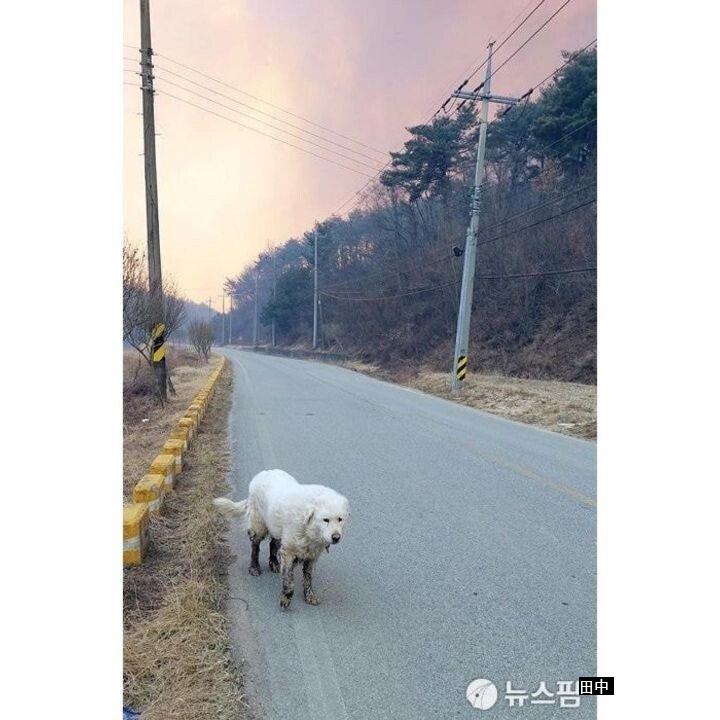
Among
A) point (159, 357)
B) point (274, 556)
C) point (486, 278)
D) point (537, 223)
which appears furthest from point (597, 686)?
point (486, 278)

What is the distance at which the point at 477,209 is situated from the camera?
14.8m

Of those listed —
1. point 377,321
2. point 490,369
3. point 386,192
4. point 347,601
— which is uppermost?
point 386,192

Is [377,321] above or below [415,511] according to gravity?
above

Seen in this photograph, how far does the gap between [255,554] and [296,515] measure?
78 centimetres

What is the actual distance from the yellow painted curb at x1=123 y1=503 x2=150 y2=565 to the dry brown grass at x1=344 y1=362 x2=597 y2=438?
6.75m

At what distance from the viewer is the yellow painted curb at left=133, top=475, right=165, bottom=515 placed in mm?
3695

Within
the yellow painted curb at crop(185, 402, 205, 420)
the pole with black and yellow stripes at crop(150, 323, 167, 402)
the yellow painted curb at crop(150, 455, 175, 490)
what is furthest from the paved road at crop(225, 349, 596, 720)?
the pole with black and yellow stripes at crop(150, 323, 167, 402)

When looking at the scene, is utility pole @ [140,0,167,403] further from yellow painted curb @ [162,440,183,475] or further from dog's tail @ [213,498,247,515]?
dog's tail @ [213,498,247,515]

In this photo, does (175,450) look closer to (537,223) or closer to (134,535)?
(134,535)

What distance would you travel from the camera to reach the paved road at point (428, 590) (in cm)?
255

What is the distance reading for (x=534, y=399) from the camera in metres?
11.7
